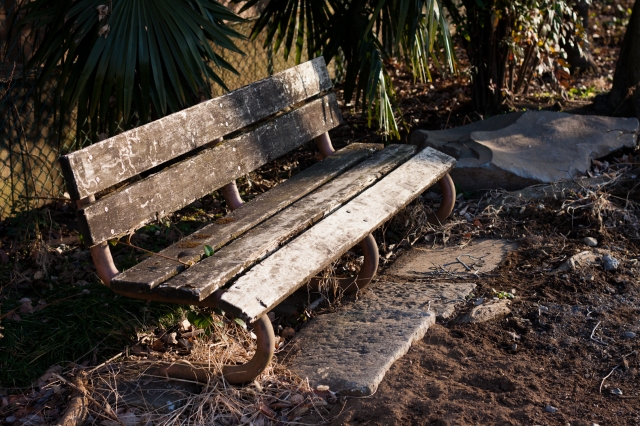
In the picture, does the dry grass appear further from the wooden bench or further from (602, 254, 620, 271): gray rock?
(602, 254, 620, 271): gray rock

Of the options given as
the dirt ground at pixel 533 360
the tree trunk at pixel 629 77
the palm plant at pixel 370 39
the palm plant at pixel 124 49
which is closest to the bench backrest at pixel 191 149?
the palm plant at pixel 124 49

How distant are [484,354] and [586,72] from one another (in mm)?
5488

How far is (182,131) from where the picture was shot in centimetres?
320

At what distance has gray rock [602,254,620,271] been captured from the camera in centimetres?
358

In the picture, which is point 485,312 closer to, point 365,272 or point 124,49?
point 365,272

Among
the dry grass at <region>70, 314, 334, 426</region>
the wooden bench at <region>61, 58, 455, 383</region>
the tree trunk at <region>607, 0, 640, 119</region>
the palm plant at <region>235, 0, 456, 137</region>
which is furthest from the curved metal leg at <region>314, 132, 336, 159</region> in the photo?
the tree trunk at <region>607, 0, 640, 119</region>

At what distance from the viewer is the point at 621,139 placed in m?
5.08

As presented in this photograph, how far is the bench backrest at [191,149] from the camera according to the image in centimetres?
276

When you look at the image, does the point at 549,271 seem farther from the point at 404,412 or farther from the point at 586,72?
the point at 586,72

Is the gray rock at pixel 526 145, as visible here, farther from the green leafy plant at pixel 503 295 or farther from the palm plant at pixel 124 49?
the palm plant at pixel 124 49

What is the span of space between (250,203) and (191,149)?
0.41 meters

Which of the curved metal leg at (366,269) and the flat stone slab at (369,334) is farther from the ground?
the curved metal leg at (366,269)

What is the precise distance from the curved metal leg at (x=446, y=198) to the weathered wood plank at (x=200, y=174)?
0.75 metres

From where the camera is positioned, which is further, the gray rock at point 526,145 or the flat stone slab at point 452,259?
the gray rock at point 526,145
